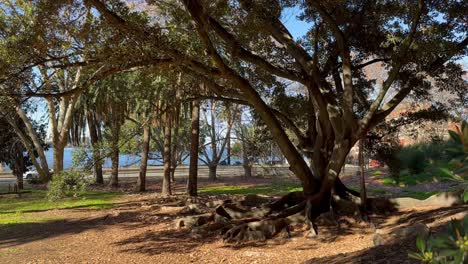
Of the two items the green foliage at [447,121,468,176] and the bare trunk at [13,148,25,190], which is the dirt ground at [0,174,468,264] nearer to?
the green foliage at [447,121,468,176]

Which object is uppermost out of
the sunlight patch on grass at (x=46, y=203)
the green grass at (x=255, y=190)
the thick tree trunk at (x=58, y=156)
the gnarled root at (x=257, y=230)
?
the thick tree trunk at (x=58, y=156)

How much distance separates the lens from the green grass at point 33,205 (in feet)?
46.7

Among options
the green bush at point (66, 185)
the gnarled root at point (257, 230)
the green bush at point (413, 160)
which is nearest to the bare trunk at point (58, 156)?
the green bush at point (66, 185)

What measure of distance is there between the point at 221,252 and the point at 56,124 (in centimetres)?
1293

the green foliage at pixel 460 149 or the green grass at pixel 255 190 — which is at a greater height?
the green foliage at pixel 460 149

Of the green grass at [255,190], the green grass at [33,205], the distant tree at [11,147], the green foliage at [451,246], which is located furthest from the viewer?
the distant tree at [11,147]

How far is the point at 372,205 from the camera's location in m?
11.4

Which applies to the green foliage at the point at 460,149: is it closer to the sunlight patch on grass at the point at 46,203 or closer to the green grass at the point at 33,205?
the green grass at the point at 33,205

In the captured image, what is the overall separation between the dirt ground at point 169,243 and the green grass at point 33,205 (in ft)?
4.91

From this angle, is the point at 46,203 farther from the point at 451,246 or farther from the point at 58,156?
the point at 451,246

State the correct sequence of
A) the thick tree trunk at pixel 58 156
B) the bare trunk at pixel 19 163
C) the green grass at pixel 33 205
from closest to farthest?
the green grass at pixel 33 205
the thick tree trunk at pixel 58 156
the bare trunk at pixel 19 163

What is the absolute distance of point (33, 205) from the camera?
17781 mm

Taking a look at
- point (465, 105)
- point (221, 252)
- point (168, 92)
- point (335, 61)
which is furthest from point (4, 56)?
point (465, 105)

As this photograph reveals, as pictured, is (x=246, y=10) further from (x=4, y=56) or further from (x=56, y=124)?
(x=56, y=124)
